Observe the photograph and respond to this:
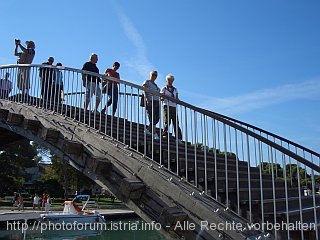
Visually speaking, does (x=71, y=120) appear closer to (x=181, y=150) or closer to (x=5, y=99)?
(x=181, y=150)

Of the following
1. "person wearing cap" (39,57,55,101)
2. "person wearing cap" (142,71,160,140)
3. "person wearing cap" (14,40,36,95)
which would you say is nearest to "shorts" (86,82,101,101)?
"person wearing cap" (142,71,160,140)

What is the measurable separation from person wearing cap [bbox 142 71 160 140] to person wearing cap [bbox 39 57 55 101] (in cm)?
285

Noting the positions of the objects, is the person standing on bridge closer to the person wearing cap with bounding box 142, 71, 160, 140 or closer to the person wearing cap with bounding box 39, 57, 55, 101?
the person wearing cap with bounding box 142, 71, 160, 140

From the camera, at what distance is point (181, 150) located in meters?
8.63

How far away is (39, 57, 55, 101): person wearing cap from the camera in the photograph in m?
10.7

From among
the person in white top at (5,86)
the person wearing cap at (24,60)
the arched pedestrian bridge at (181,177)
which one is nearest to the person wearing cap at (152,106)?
the arched pedestrian bridge at (181,177)

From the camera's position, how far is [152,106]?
7324 millimetres

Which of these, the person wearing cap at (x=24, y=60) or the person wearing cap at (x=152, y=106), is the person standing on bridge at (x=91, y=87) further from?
the person wearing cap at (x=24, y=60)

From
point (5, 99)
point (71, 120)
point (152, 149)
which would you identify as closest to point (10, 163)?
point (5, 99)

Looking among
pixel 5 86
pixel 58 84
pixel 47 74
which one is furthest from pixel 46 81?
pixel 5 86

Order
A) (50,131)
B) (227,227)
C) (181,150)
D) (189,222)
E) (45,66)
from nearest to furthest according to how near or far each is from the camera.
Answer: (227,227) < (189,222) < (181,150) < (50,131) < (45,66)

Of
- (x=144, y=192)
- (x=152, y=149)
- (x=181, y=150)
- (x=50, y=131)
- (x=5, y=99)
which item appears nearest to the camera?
(x=144, y=192)

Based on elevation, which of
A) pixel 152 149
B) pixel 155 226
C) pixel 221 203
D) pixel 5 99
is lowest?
pixel 155 226

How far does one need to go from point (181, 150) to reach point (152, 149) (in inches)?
53.4
